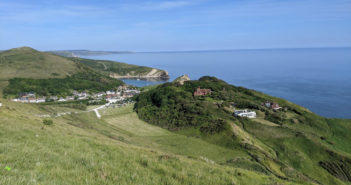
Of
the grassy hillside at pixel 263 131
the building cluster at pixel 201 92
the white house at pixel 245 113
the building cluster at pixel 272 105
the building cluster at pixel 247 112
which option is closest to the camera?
the grassy hillside at pixel 263 131

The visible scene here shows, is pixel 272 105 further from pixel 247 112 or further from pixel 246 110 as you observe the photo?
pixel 247 112

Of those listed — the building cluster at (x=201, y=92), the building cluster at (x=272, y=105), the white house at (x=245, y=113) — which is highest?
the building cluster at (x=201, y=92)

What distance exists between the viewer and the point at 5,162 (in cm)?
701

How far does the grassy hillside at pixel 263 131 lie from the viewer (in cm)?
5475

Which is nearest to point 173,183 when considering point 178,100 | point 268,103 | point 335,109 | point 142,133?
point 142,133

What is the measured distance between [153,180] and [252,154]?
181 feet

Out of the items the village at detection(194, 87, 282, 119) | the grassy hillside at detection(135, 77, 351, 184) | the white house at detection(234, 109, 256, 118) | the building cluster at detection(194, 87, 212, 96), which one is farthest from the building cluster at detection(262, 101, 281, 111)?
the building cluster at detection(194, 87, 212, 96)

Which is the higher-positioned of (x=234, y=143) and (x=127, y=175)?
(x=127, y=175)

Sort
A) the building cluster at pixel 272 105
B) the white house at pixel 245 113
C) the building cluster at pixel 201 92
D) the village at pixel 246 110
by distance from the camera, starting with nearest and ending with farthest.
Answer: the white house at pixel 245 113, the village at pixel 246 110, the building cluster at pixel 272 105, the building cluster at pixel 201 92

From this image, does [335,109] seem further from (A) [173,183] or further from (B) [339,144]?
(A) [173,183]

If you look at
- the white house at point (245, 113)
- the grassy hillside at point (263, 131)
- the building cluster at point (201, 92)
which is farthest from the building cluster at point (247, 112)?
the building cluster at point (201, 92)

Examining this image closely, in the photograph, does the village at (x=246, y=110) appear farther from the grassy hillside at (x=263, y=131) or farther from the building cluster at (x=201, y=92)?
the grassy hillside at (x=263, y=131)

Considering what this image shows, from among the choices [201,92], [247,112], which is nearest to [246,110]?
[247,112]

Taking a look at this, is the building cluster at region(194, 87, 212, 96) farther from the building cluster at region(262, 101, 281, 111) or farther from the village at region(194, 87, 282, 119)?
the building cluster at region(262, 101, 281, 111)
